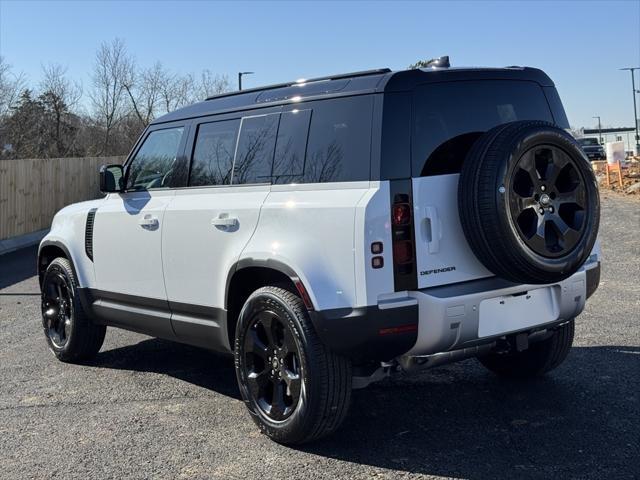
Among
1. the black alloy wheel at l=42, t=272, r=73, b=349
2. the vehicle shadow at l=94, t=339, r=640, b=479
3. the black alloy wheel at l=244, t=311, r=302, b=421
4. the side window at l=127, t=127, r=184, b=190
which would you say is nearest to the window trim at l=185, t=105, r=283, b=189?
the side window at l=127, t=127, r=184, b=190

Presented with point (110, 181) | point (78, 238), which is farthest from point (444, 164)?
point (78, 238)

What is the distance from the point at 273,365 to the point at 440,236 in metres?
1.26

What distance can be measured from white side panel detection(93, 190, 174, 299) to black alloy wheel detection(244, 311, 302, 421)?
1055mm

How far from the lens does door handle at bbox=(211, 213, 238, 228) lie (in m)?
4.41

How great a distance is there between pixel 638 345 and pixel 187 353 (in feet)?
12.8

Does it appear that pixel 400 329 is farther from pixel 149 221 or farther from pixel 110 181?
pixel 110 181

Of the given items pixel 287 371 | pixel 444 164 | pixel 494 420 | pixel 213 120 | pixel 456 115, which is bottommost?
pixel 494 420

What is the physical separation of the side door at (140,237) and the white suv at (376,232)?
0.33 meters

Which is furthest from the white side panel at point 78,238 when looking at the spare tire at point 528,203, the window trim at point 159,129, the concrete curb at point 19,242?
the concrete curb at point 19,242

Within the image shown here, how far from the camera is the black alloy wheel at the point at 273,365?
4.07 meters

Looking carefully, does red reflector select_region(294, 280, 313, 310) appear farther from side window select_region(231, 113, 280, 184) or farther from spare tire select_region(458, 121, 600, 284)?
spare tire select_region(458, 121, 600, 284)

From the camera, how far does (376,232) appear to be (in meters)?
3.64

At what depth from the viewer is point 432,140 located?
390cm

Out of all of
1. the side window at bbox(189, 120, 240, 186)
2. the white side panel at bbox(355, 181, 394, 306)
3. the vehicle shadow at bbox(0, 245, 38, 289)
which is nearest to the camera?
the white side panel at bbox(355, 181, 394, 306)
